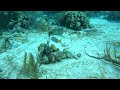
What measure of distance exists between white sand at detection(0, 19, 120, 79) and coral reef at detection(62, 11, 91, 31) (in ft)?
2.52

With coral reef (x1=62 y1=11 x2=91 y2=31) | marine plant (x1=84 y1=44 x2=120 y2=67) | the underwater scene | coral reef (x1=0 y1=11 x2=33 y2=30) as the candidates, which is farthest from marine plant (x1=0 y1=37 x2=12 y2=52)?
coral reef (x1=62 y1=11 x2=91 y2=31)

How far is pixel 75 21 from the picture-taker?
21.2 feet

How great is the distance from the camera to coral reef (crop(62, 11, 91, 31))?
640cm

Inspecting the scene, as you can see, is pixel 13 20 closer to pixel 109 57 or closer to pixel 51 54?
pixel 51 54

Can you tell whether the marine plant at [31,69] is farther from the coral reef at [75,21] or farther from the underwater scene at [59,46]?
the coral reef at [75,21]

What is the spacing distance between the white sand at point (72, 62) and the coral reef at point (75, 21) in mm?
767

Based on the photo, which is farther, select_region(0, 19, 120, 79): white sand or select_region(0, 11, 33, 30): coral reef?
select_region(0, 11, 33, 30): coral reef

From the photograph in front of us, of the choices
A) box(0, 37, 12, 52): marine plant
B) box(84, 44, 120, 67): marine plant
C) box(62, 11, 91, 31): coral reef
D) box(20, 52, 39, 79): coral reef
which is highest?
box(62, 11, 91, 31): coral reef

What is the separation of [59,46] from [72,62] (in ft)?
2.61

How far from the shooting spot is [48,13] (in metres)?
7.71

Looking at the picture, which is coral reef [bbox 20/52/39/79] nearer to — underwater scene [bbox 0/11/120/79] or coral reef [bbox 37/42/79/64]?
underwater scene [bbox 0/11/120/79]

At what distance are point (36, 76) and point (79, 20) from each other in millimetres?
3296

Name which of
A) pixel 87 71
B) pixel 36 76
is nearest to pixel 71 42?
pixel 87 71

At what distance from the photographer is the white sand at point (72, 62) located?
389 cm
